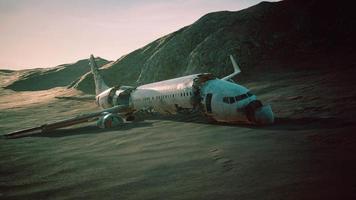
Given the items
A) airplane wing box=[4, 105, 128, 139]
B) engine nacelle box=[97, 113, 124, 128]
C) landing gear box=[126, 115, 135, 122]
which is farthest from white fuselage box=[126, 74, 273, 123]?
airplane wing box=[4, 105, 128, 139]

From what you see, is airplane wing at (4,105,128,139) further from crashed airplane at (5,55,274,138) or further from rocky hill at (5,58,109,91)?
rocky hill at (5,58,109,91)

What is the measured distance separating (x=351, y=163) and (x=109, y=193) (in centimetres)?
750

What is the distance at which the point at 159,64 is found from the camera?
62.8 meters

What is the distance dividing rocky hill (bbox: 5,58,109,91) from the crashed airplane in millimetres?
87369

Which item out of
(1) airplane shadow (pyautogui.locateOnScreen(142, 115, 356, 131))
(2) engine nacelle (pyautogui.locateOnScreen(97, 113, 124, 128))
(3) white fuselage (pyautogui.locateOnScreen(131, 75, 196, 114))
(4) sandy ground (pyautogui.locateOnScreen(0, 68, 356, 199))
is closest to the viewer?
(4) sandy ground (pyautogui.locateOnScreen(0, 68, 356, 199))

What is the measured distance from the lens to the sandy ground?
885 cm

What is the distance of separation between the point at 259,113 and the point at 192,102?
240 inches

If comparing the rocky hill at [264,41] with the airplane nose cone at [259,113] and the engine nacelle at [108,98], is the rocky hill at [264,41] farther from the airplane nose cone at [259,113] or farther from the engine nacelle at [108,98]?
the airplane nose cone at [259,113]

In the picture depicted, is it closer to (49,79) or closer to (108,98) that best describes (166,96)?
(108,98)

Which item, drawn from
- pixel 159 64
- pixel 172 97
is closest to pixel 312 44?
pixel 159 64

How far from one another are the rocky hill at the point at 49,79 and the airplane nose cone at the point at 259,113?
102627 millimetres

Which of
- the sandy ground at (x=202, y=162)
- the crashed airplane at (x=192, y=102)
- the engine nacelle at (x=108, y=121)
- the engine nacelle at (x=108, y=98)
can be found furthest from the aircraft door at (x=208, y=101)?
the engine nacelle at (x=108, y=98)

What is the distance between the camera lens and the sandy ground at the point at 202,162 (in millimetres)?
8852

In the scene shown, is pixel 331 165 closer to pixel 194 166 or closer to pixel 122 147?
pixel 194 166
